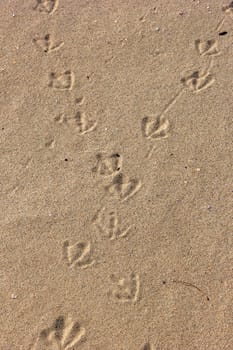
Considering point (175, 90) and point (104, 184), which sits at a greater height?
point (175, 90)

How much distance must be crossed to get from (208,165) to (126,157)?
1.81 ft

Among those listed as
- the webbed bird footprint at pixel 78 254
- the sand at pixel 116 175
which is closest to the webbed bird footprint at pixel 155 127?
the sand at pixel 116 175

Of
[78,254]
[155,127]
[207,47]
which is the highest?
[207,47]

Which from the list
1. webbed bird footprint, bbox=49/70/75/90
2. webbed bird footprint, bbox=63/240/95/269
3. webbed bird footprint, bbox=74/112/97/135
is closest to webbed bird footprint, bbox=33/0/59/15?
webbed bird footprint, bbox=49/70/75/90

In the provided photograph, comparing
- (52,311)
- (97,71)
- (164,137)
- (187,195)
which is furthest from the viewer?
(97,71)

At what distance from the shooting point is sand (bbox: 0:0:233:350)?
3127mm

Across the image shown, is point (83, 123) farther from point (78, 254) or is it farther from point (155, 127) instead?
point (78, 254)

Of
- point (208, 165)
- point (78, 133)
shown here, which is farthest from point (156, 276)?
point (78, 133)

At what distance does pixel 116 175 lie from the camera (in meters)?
3.60

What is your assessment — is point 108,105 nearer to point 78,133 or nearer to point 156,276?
point 78,133

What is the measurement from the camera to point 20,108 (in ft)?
12.9

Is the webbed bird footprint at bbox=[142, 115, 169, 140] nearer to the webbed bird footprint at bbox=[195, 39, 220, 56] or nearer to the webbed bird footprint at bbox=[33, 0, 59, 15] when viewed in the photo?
the webbed bird footprint at bbox=[195, 39, 220, 56]

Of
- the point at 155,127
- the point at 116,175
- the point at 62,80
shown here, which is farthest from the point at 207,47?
the point at 116,175

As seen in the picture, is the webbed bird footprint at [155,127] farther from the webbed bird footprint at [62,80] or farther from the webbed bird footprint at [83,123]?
the webbed bird footprint at [62,80]
